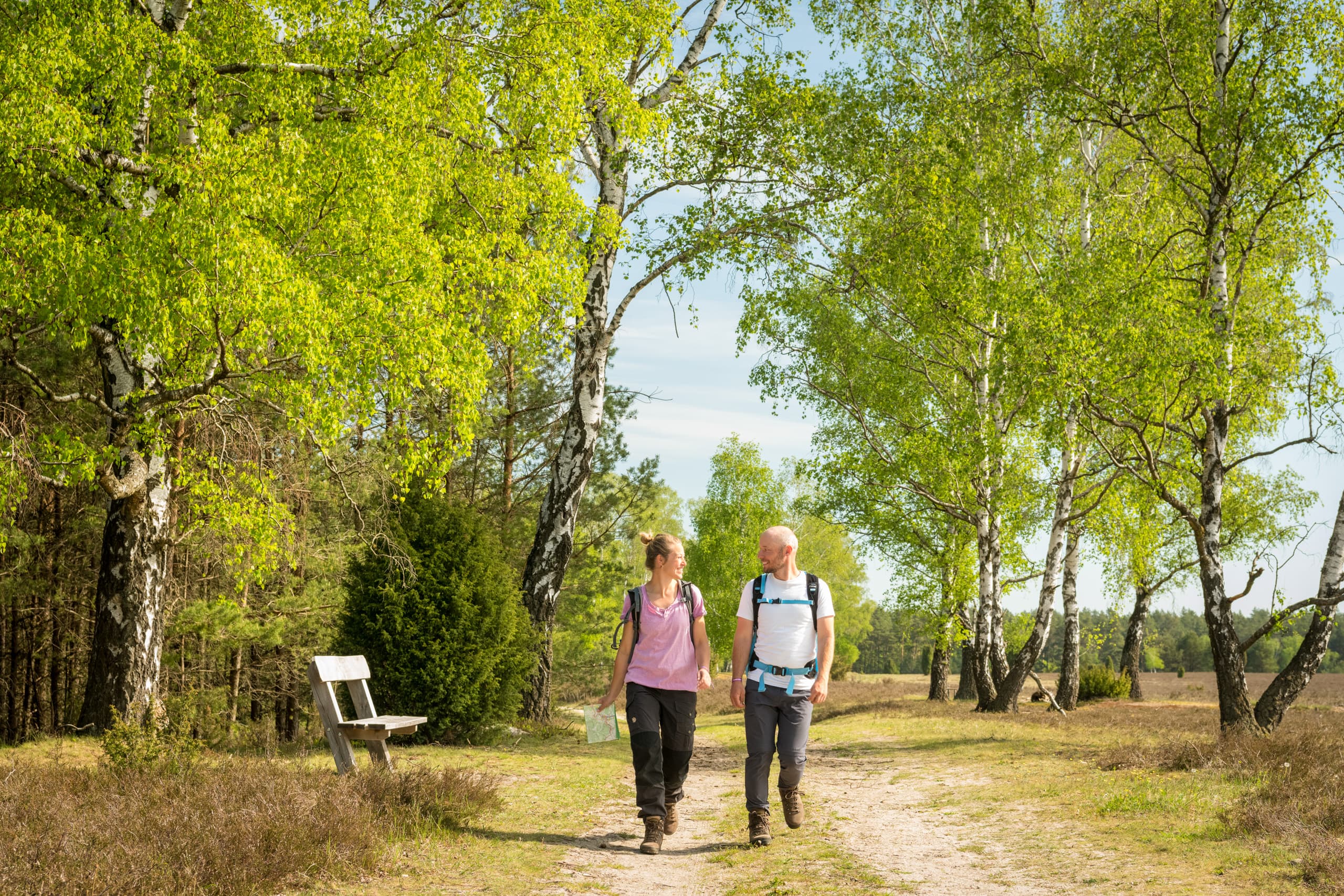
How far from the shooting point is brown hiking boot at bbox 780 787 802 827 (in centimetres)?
697

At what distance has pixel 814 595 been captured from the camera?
21.9 feet

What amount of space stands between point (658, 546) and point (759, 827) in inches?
78.5

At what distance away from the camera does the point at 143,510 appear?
11.5 metres

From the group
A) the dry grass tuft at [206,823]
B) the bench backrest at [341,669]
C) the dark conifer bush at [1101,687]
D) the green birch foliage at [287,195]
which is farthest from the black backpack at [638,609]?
the dark conifer bush at [1101,687]

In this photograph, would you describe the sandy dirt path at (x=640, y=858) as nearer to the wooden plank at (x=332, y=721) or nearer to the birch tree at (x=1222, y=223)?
the wooden plank at (x=332, y=721)

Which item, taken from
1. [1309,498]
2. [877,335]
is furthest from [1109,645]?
[877,335]

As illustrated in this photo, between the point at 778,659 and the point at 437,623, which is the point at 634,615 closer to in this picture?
the point at 778,659

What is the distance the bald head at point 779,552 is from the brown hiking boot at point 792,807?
1618mm

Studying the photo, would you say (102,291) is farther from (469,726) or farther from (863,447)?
(863,447)

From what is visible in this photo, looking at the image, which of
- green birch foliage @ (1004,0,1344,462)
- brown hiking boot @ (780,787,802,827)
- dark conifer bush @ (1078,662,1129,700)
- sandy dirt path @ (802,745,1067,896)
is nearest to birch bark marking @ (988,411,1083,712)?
green birch foliage @ (1004,0,1344,462)

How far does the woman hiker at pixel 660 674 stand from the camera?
6598 millimetres

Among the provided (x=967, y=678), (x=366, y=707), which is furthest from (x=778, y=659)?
(x=967, y=678)

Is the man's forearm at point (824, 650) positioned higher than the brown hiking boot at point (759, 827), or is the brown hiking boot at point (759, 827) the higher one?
the man's forearm at point (824, 650)

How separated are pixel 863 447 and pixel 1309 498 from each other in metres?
17.0
